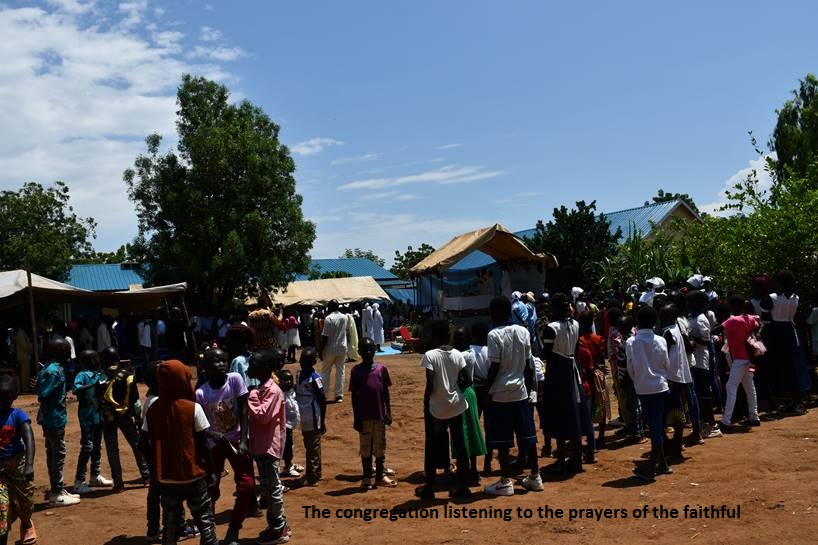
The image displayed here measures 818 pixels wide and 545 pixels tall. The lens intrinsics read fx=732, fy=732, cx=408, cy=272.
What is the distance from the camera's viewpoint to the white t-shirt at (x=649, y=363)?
697 cm

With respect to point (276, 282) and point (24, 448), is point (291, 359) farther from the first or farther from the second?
point (24, 448)

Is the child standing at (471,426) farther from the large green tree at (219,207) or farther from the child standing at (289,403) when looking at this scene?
the large green tree at (219,207)

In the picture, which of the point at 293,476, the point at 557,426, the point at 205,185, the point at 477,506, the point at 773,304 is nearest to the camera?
the point at 477,506

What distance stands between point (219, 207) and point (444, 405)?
20.0 m

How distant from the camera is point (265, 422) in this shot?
19.4 ft

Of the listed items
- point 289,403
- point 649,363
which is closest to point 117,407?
point 289,403

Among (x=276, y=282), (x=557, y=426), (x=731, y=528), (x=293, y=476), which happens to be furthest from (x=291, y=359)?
(x=731, y=528)

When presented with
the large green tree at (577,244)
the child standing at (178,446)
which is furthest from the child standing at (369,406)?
the large green tree at (577,244)

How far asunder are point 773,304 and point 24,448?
8775 millimetres

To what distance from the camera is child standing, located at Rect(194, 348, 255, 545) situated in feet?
18.7

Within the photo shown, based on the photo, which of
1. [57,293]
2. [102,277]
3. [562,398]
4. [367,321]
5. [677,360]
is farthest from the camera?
[102,277]

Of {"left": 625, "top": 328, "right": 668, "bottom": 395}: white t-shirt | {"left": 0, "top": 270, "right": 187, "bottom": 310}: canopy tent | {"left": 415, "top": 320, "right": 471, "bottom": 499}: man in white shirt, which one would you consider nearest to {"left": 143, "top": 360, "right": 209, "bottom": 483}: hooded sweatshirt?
{"left": 415, "top": 320, "right": 471, "bottom": 499}: man in white shirt

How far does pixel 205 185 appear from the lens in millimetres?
25391

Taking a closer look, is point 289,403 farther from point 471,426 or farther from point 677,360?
point 677,360
